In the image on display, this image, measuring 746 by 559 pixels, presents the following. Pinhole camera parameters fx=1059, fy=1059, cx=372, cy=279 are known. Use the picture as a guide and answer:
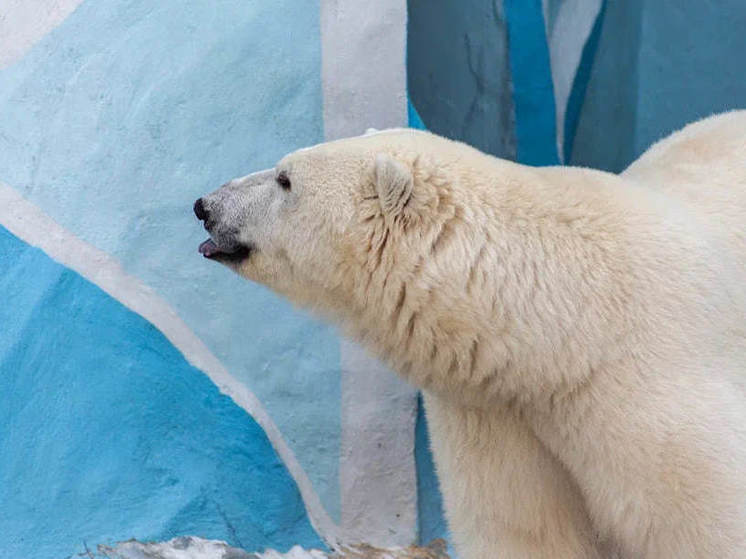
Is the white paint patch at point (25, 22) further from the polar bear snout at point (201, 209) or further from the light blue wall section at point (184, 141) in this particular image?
the polar bear snout at point (201, 209)

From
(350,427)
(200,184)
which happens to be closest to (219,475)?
(350,427)

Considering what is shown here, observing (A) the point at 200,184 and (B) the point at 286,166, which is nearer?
(B) the point at 286,166

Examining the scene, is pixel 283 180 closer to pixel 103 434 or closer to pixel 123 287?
pixel 123 287

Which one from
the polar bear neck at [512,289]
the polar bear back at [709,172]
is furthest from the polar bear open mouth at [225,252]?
the polar bear back at [709,172]

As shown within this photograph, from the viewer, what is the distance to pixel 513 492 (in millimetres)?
2488

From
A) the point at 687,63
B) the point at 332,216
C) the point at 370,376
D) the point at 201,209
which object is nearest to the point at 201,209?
the point at 201,209

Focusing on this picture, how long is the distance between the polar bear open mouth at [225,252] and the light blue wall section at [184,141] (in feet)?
2.03

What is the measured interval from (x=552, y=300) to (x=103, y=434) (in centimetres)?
137

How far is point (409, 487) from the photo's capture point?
326cm

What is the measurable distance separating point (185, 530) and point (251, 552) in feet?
0.69

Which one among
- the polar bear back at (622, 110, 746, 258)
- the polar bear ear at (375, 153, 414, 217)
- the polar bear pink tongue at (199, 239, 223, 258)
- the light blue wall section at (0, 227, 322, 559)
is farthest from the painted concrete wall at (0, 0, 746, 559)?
the polar bear ear at (375, 153, 414, 217)

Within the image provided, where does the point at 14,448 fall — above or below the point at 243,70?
below

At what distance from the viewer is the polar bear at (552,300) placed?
2164mm

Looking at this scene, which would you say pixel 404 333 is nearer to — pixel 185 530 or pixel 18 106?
pixel 185 530
